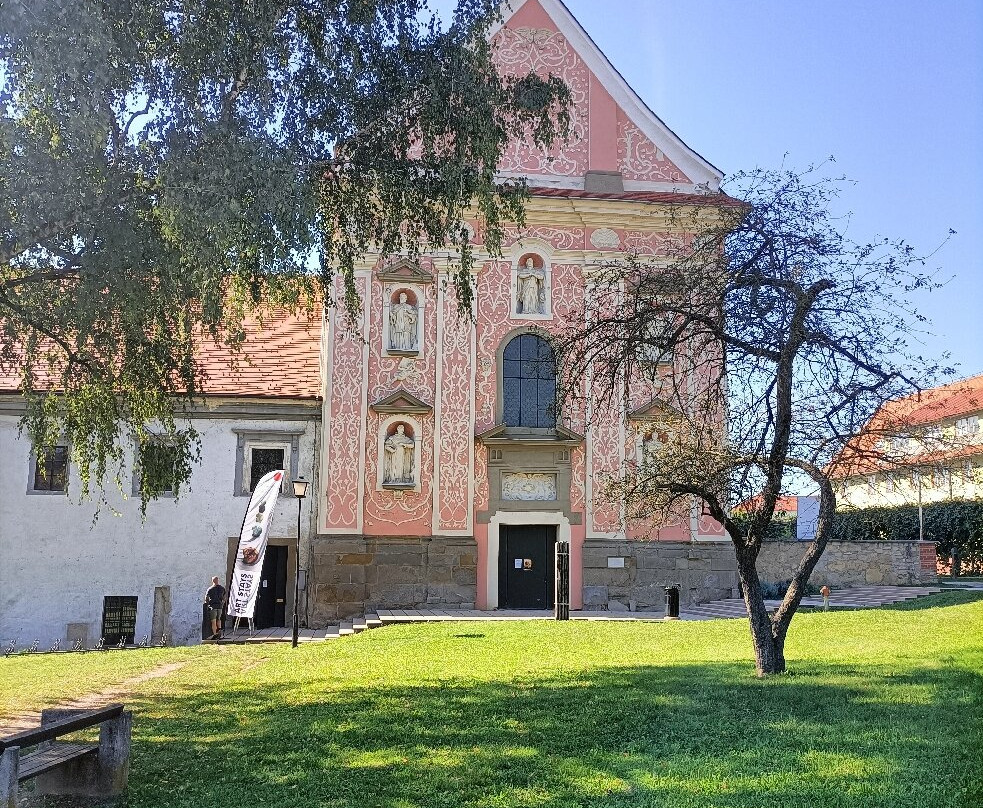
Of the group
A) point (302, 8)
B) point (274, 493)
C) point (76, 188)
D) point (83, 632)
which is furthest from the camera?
point (83, 632)

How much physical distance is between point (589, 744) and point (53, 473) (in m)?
19.6

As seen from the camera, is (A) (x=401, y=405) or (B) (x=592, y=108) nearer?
(A) (x=401, y=405)

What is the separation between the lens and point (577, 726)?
8.66 metres

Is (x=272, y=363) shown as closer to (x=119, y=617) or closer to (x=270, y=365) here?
(x=270, y=365)

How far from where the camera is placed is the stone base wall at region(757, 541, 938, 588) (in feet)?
84.8

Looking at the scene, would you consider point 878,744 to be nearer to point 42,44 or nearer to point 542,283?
point 42,44

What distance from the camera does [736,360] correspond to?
36.8ft

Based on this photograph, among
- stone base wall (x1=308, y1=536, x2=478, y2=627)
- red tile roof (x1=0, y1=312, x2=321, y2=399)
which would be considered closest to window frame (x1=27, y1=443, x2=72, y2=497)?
red tile roof (x1=0, y1=312, x2=321, y2=399)

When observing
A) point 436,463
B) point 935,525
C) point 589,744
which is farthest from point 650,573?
point 935,525

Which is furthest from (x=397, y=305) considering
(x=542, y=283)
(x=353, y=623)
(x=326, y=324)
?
(x=353, y=623)

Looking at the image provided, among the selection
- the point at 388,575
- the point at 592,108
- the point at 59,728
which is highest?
the point at 592,108

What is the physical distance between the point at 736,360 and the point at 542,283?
14.0 meters

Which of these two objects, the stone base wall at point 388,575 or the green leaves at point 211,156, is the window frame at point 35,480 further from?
the green leaves at point 211,156

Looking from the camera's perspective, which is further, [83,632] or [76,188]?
[83,632]
